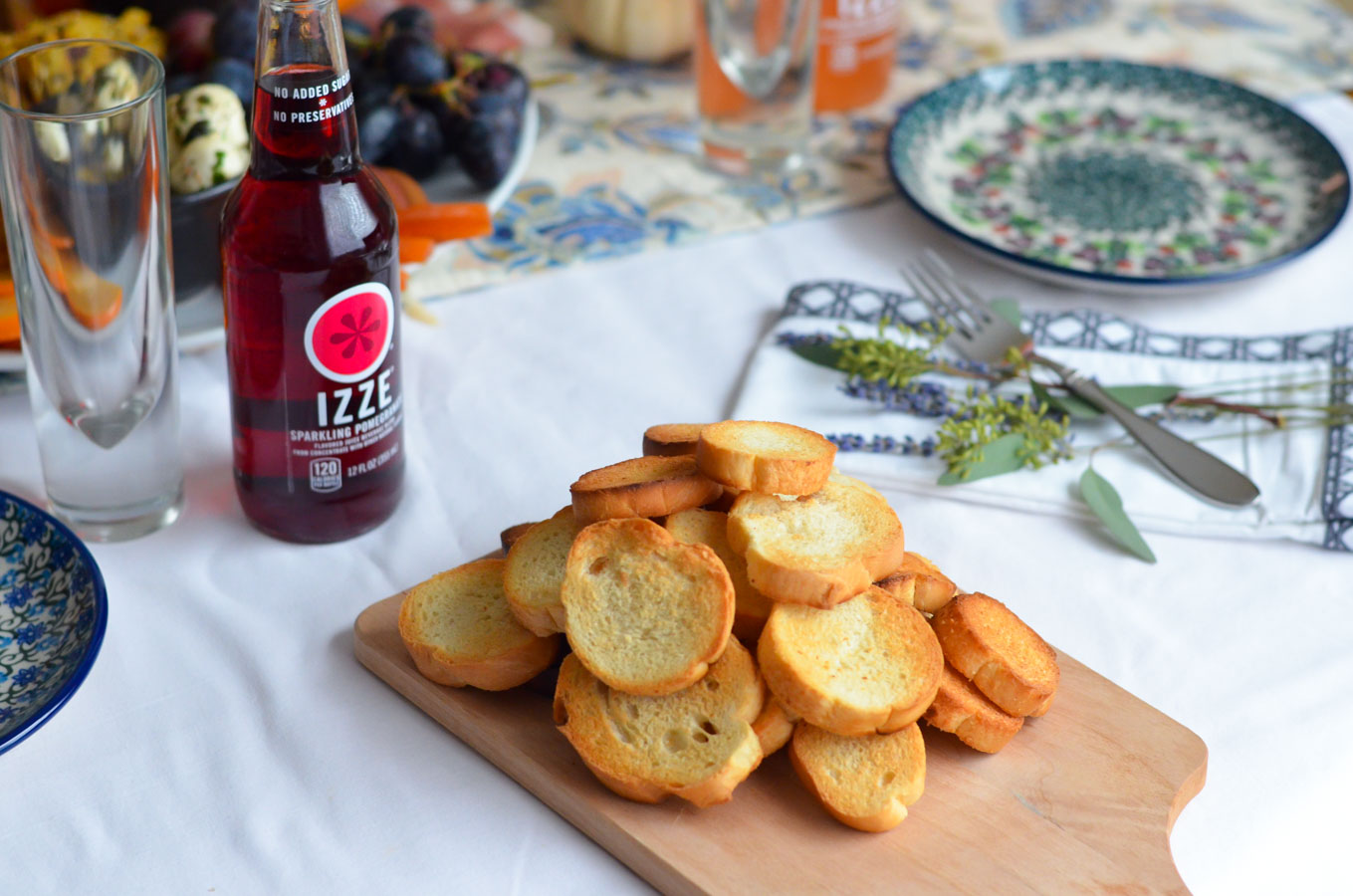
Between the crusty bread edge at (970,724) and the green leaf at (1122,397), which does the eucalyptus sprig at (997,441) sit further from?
the crusty bread edge at (970,724)

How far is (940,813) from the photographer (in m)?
0.72

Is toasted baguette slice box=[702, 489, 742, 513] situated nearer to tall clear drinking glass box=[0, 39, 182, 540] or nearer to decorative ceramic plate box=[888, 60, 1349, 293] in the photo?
tall clear drinking glass box=[0, 39, 182, 540]

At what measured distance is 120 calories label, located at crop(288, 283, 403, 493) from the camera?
823 mm

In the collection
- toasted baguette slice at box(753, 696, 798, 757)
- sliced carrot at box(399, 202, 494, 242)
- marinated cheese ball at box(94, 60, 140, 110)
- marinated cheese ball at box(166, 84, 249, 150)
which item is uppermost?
marinated cheese ball at box(94, 60, 140, 110)

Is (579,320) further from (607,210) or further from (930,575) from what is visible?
(930,575)

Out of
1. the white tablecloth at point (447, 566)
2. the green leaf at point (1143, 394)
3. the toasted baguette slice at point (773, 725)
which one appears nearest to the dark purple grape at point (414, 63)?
the white tablecloth at point (447, 566)

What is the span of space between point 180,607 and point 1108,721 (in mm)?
623

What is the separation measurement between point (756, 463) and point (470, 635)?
207 mm

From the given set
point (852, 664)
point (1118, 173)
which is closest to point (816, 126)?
point (1118, 173)

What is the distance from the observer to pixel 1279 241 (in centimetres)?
135

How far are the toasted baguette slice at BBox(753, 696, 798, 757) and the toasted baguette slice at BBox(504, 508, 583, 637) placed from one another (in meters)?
0.13

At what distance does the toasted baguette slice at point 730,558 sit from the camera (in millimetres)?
755

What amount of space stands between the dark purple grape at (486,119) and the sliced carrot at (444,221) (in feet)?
0.37

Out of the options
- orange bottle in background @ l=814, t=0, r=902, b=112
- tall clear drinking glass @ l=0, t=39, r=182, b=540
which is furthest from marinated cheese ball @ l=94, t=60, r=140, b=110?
orange bottle in background @ l=814, t=0, r=902, b=112
